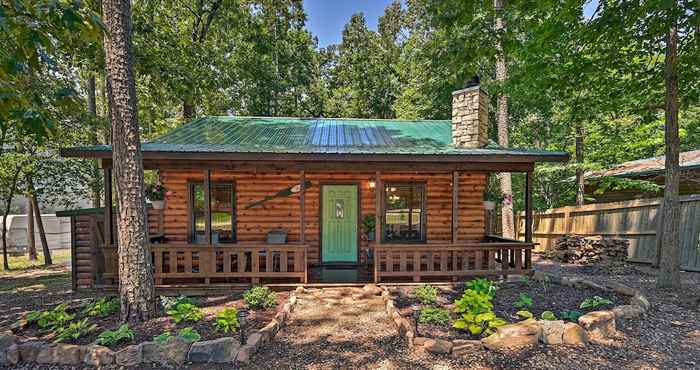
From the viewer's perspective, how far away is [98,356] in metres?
3.50

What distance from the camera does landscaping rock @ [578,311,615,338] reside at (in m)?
4.04

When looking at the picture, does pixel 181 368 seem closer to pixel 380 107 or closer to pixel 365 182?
pixel 365 182

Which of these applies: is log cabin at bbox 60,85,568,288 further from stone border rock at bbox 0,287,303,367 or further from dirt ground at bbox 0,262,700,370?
stone border rock at bbox 0,287,303,367

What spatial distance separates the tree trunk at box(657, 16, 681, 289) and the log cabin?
1.71 metres

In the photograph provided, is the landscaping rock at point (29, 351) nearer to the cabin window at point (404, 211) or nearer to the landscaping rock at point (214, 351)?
the landscaping rock at point (214, 351)

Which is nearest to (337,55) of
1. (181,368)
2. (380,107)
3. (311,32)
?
(311,32)

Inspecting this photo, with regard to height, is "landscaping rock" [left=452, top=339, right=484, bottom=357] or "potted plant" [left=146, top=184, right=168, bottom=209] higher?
"potted plant" [left=146, top=184, right=168, bottom=209]

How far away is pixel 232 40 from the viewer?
16453 millimetres

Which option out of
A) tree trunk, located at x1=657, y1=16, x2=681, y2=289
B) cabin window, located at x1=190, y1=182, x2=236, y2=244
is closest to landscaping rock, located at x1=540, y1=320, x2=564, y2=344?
tree trunk, located at x1=657, y1=16, x2=681, y2=289

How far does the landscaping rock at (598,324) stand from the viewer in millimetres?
4038

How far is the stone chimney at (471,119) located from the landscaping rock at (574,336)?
413 centimetres

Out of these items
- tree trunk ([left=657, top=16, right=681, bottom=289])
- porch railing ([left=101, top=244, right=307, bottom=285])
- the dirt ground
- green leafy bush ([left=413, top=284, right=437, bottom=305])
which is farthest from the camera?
porch railing ([left=101, top=244, right=307, bottom=285])

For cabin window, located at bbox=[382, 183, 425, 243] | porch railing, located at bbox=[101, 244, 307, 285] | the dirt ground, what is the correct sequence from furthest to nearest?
cabin window, located at bbox=[382, 183, 425, 243]
porch railing, located at bbox=[101, 244, 307, 285]
the dirt ground

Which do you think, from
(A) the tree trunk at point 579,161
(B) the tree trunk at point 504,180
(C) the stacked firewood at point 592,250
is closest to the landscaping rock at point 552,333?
(C) the stacked firewood at point 592,250
